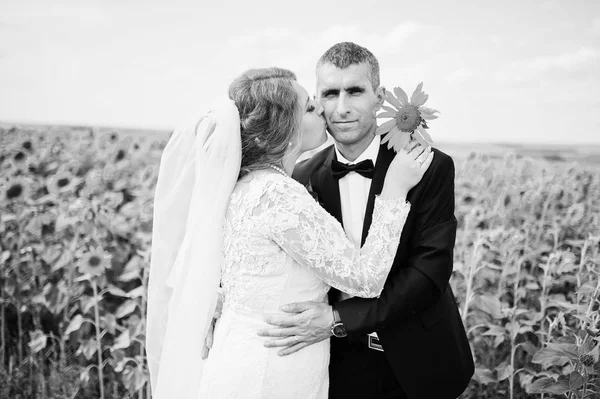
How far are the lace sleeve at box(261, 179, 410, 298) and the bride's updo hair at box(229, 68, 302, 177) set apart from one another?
196mm

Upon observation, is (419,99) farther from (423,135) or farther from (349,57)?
(349,57)

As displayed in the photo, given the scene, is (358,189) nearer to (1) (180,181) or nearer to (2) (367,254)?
(2) (367,254)

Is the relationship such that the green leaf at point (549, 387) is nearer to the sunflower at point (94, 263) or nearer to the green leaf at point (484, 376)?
the green leaf at point (484, 376)

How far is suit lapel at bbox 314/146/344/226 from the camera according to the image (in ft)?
A: 8.59

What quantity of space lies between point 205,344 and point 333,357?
628 millimetres

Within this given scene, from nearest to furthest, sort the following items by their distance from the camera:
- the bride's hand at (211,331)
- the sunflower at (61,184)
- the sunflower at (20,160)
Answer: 1. the bride's hand at (211,331)
2. the sunflower at (61,184)
3. the sunflower at (20,160)

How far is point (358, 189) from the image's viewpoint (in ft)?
8.71

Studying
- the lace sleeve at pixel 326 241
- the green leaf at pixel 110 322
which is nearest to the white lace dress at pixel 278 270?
the lace sleeve at pixel 326 241

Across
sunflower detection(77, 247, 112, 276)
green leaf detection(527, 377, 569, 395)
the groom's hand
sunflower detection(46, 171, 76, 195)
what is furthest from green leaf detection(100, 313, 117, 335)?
green leaf detection(527, 377, 569, 395)

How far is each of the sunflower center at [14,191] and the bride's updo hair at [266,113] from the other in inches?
119

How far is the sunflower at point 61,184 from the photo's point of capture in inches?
172

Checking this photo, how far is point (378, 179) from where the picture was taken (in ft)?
8.01

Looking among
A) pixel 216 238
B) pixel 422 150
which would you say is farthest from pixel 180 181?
pixel 422 150

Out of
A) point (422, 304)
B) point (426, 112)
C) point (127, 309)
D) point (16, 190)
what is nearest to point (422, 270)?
point (422, 304)
